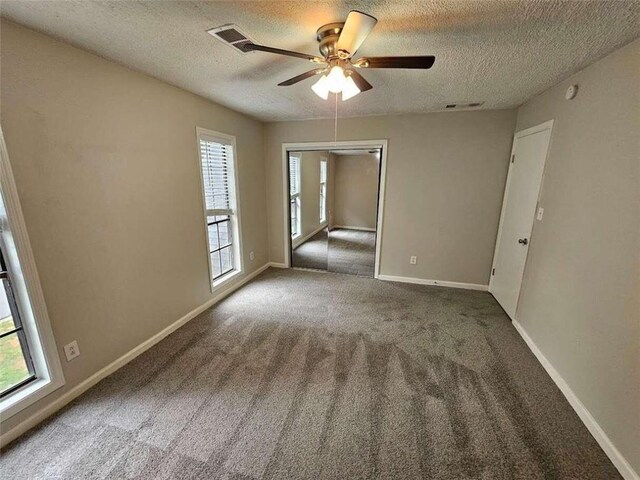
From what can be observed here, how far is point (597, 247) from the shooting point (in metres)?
1.66

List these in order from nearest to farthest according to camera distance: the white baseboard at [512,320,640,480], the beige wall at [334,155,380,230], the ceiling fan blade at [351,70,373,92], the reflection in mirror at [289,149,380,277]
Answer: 1. the white baseboard at [512,320,640,480]
2. the ceiling fan blade at [351,70,373,92]
3. the beige wall at [334,155,380,230]
4. the reflection in mirror at [289,149,380,277]

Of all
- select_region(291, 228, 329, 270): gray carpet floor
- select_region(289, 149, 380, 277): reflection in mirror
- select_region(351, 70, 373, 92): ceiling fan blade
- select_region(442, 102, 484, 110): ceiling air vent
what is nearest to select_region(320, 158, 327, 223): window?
select_region(289, 149, 380, 277): reflection in mirror

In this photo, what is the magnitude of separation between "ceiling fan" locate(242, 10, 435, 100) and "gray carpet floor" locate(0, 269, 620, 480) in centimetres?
199

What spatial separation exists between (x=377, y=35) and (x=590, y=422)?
2618 mm

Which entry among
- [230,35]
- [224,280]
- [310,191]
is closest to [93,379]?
[224,280]

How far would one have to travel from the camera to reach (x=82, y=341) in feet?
5.90

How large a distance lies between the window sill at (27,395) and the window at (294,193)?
312cm

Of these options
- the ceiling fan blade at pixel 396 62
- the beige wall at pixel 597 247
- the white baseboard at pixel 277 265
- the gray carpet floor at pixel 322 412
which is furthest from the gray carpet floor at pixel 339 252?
the ceiling fan blade at pixel 396 62

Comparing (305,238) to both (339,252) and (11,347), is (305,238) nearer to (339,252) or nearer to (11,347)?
(339,252)

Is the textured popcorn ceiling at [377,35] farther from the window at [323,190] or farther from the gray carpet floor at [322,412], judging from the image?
the gray carpet floor at [322,412]

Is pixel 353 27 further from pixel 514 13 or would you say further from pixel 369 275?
pixel 369 275

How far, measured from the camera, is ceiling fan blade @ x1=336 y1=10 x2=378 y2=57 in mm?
1098

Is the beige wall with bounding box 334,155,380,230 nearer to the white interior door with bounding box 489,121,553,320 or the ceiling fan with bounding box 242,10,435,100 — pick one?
the white interior door with bounding box 489,121,553,320

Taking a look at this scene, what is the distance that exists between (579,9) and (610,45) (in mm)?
609
